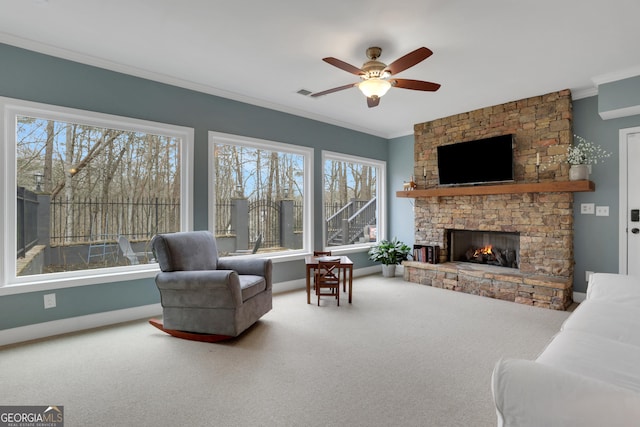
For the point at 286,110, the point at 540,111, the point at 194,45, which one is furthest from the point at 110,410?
the point at 540,111

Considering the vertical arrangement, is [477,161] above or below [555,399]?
above

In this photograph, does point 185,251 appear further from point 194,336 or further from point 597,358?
point 597,358

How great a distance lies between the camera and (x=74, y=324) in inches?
121

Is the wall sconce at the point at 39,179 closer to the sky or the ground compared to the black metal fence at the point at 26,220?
closer to the sky

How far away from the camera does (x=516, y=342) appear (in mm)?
2846

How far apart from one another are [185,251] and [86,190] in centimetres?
127

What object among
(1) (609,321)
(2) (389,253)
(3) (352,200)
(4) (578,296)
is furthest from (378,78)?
(4) (578,296)

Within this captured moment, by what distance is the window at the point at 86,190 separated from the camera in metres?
2.95

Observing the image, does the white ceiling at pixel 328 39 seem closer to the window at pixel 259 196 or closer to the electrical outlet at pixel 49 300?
the window at pixel 259 196

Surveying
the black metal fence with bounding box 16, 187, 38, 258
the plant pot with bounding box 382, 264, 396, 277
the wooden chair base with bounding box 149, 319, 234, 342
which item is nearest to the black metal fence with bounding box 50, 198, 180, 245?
the black metal fence with bounding box 16, 187, 38, 258

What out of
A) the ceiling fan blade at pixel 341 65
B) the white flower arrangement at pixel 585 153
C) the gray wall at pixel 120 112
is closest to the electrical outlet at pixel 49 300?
the gray wall at pixel 120 112

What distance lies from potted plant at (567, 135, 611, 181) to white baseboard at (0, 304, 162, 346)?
5116 millimetres

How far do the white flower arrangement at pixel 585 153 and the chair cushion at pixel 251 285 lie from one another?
4.00m

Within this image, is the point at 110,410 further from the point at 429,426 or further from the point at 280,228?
the point at 280,228
